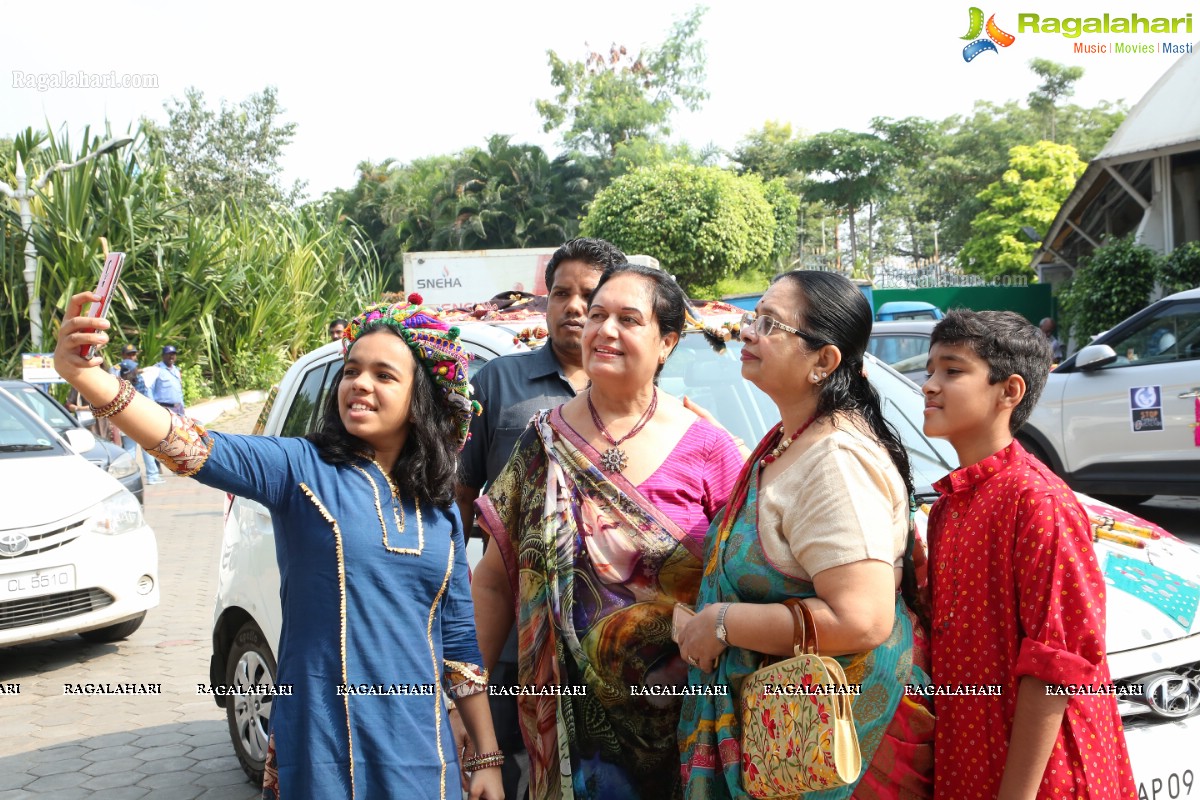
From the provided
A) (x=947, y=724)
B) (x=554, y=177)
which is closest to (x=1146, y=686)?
(x=947, y=724)

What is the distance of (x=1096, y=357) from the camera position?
8141mm

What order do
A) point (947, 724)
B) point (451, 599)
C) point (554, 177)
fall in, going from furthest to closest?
point (554, 177) < point (451, 599) < point (947, 724)

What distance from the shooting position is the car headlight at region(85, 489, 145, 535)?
622 cm

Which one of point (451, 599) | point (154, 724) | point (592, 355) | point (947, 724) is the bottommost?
point (154, 724)

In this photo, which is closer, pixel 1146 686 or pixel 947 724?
pixel 947 724

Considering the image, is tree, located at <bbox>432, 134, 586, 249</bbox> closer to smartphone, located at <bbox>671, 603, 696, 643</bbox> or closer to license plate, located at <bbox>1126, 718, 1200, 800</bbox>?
license plate, located at <bbox>1126, 718, 1200, 800</bbox>

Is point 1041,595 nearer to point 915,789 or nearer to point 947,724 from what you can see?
point 947,724

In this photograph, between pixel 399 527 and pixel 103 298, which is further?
pixel 399 527

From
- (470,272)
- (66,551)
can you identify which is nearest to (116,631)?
(66,551)

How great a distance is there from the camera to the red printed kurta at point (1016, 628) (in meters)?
2.01

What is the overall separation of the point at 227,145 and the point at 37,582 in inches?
1606

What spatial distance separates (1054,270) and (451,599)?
97.9 ft

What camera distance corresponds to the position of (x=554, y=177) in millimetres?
43094

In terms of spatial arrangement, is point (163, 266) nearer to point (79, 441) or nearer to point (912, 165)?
point (79, 441)
